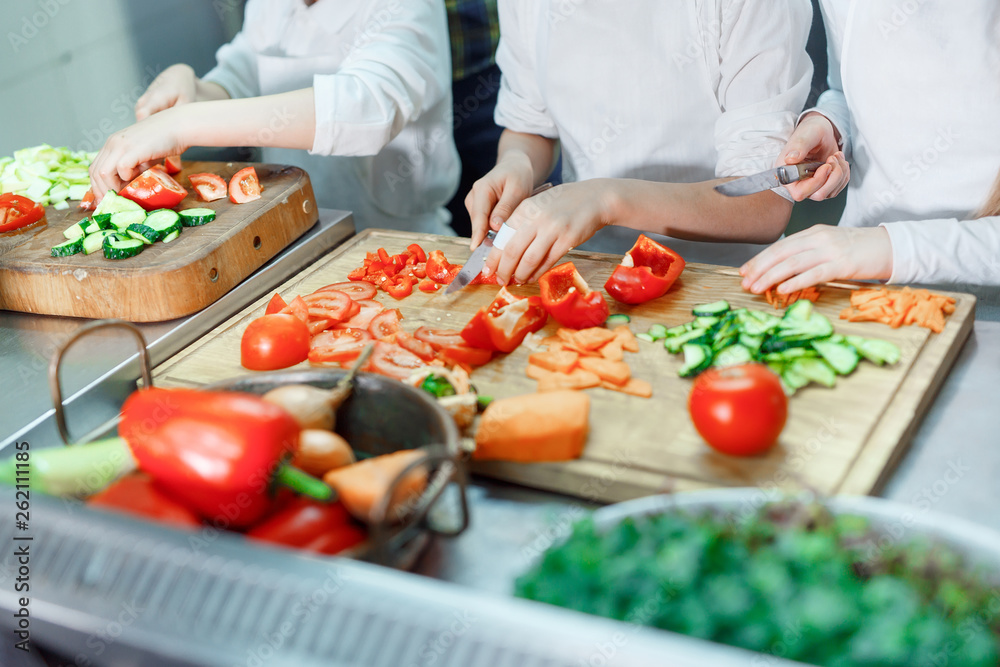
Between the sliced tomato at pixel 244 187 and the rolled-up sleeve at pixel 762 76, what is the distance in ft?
3.60

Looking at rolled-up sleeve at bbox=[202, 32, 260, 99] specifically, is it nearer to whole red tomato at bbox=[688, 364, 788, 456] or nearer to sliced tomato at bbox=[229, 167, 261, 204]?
sliced tomato at bbox=[229, 167, 261, 204]

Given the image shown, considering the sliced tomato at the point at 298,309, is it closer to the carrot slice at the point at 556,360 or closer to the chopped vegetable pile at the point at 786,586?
the carrot slice at the point at 556,360

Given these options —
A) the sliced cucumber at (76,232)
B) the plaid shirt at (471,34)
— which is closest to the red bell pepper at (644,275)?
the sliced cucumber at (76,232)

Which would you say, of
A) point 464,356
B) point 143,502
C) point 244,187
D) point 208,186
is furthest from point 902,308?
point 208,186

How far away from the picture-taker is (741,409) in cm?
101

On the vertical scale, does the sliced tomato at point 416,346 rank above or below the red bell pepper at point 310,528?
below

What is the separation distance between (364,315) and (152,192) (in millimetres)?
661

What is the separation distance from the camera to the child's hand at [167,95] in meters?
2.20

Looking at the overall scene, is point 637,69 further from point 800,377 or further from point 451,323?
point 800,377

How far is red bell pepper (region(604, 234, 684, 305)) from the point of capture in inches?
58.8

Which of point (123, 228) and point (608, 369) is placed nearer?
point (608, 369)

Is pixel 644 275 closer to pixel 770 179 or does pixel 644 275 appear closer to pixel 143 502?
pixel 770 179

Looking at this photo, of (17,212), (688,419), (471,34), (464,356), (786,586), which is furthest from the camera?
(471,34)

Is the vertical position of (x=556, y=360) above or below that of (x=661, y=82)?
below
